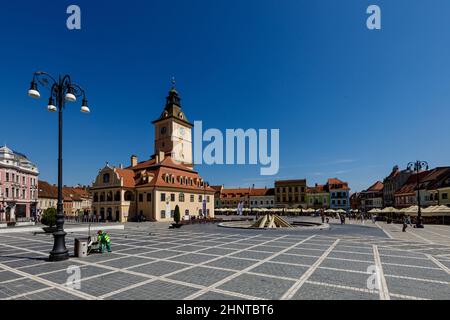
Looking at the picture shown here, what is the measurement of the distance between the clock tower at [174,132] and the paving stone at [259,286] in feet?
174

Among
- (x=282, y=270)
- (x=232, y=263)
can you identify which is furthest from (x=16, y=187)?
(x=282, y=270)

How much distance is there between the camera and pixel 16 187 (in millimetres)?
54375

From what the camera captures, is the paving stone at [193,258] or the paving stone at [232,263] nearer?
the paving stone at [232,263]

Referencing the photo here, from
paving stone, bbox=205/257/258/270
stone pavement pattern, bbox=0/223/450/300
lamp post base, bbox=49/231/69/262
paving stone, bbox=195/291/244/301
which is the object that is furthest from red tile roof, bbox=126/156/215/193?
paving stone, bbox=195/291/244/301

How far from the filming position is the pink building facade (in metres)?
51.2

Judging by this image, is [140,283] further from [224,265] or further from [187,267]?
[224,265]

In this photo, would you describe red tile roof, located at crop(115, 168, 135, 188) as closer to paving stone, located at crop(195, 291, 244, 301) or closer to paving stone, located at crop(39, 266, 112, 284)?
paving stone, located at crop(39, 266, 112, 284)

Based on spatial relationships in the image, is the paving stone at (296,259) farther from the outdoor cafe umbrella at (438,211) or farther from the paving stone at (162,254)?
the outdoor cafe umbrella at (438,211)

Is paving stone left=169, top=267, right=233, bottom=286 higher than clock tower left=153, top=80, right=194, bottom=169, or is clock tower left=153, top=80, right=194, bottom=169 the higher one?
clock tower left=153, top=80, right=194, bottom=169

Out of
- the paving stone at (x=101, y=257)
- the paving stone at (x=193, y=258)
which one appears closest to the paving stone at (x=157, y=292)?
the paving stone at (x=193, y=258)

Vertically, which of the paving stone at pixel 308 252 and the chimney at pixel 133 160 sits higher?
the chimney at pixel 133 160

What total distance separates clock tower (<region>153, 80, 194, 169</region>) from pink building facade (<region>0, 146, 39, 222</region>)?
93.6 ft

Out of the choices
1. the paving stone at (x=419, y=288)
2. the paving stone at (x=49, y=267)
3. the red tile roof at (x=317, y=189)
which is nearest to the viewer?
the paving stone at (x=419, y=288)

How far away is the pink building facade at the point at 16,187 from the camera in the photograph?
51.2 metres
